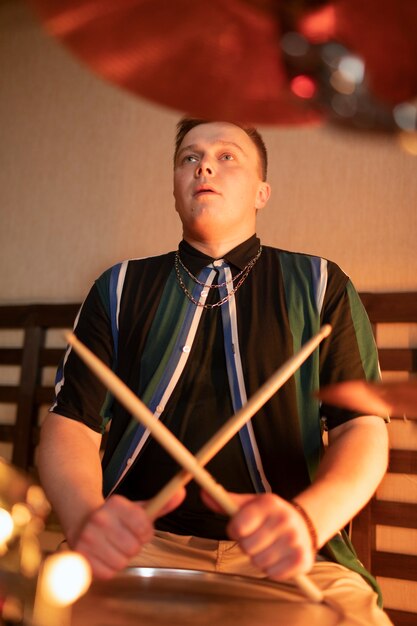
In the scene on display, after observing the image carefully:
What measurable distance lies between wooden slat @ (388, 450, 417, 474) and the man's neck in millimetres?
621

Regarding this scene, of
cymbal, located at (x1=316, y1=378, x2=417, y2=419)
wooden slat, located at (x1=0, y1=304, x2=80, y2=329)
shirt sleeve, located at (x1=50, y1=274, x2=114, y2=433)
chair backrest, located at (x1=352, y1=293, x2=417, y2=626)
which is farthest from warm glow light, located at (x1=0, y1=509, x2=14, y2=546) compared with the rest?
wooden slat, located at (x1=0, y1=304, x2=80, y2=329)

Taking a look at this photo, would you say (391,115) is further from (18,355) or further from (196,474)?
(18,355)

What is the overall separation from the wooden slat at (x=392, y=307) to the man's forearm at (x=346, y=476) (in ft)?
1.73

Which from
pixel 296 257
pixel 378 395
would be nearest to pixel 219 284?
pixel 296 257

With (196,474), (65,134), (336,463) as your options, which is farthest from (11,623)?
(65,134)

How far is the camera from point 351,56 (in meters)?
0.48

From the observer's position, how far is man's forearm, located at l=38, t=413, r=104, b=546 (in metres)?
0.86

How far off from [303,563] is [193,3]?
49 cm

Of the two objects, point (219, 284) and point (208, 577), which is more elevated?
point (219, 284)

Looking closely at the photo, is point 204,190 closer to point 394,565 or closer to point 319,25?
point 319,25

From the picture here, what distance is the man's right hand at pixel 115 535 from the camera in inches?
23.0

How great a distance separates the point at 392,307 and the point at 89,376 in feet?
2.45

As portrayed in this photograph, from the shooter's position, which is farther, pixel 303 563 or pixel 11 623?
pixel 303 563

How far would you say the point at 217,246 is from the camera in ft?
4.13
